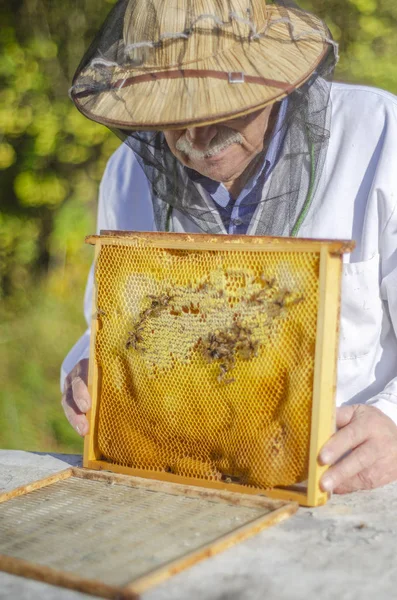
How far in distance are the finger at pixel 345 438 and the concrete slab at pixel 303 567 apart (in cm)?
13

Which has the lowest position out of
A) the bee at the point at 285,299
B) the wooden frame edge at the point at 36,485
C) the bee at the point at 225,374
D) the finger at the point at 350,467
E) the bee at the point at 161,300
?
the wooden frame edge at the point at 36,485

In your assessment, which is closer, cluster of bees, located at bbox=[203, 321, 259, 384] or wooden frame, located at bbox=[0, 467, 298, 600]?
wooden frame, located at bbox=[0, 467, 298, 600]

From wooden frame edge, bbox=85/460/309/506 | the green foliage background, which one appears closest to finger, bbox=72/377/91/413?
wooden frame edge, bbox=85/460/309/506

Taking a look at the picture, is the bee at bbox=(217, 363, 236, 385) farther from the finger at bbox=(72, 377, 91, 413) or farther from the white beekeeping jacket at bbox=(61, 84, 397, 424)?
the white beekeeping jacket at bbox=(61, 84, 397, 424)

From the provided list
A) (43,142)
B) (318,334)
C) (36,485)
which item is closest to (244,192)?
(318,334)

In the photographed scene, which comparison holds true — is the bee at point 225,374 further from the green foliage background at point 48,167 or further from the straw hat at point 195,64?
the green foliage background at point 48,167

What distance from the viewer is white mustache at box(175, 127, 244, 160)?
2.12 metres

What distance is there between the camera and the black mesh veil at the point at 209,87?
1.94 meters

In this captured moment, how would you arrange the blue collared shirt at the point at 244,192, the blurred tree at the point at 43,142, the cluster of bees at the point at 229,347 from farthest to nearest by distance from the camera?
the blurred tree at the point at 43,142, the blue collared shirt at the point at 244,192, the cluster of bees at the point at 229,347

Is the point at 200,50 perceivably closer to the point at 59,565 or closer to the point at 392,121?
the point at 392,121

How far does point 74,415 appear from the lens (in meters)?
2.17

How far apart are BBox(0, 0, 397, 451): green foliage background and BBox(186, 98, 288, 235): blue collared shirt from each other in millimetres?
2426

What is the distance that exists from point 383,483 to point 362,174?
0.91 metres

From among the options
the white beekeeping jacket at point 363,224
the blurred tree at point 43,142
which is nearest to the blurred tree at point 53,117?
the blurred tree at point 43,142
